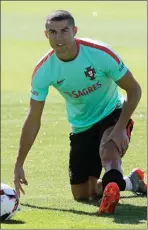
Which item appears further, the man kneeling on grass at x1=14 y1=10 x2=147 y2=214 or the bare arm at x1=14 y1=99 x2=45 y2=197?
the bare arm at x1=14 y1=99 x2=45 y2=197

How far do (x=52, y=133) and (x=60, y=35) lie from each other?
694 cm

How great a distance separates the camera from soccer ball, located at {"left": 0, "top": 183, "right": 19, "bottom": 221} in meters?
8.05

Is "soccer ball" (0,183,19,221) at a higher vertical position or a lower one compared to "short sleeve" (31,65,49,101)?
lower

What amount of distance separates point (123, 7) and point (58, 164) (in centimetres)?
3641

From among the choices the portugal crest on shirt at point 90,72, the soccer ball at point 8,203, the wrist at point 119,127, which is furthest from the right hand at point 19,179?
the portugal crest on shirt at point 90,72

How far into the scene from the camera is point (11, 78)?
25.8m

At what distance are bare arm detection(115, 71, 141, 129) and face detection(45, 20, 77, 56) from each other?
0.71 meters

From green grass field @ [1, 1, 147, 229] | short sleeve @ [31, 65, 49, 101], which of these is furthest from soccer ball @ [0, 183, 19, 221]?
short sleeve @ [31, 65, 49, 101]

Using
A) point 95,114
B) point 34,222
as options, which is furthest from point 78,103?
point 34,222

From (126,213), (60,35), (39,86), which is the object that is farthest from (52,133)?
(126,213)

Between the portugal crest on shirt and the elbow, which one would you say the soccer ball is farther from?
the elbow

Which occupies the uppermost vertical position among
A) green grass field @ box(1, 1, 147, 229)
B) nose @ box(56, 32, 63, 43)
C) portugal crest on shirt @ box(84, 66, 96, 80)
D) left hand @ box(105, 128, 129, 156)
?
nose @ box(56, 32, 63, 43)

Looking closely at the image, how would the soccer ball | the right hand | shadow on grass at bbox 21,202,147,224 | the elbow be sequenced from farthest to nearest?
the elbow
the right hand
shadow on grass at bbox 21,202,147,224
the soccer ball

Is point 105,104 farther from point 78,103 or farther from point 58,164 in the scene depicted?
point 58,164
